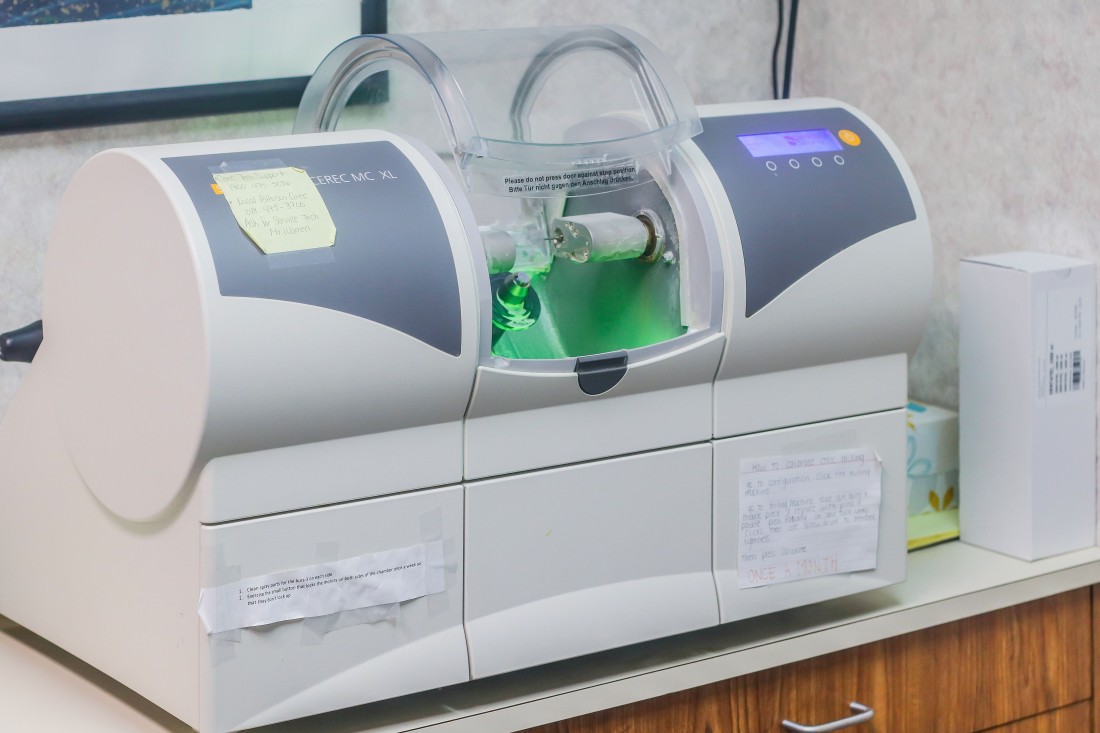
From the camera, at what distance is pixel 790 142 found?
1.34 m

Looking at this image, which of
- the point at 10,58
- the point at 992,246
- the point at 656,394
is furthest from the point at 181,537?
the point at 992,246

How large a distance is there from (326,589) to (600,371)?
→ 30 centimetres

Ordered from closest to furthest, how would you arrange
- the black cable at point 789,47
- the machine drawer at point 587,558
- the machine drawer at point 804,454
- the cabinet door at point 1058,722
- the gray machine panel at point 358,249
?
the gray machine panel at point 358,249 → the machine drawer at point 587,558 → the machine drawer at point 804,454 → the cabinet door at point 1058,722 → the black cable at point 789,47

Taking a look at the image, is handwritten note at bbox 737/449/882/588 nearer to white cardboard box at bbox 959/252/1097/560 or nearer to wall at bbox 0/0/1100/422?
white cardboard box at bbox 959/252/1097/560

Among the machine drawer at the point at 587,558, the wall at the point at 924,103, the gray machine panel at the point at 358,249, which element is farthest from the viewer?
the wall at the point at 924,103

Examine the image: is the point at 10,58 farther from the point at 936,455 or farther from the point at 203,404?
the point at 936,455

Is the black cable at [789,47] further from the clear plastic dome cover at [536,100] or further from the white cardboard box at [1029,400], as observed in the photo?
the clear plastic dome cover at [536,100]

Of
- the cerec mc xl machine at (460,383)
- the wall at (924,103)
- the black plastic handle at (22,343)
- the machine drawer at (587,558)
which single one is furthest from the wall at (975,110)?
the black plastic handle at (22,343)

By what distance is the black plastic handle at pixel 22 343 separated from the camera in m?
1.20

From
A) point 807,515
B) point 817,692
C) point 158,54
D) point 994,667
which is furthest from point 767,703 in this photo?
point 158,54

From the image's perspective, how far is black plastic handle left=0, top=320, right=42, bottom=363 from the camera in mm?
1195

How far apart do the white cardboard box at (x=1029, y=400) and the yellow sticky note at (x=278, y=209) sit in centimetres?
84

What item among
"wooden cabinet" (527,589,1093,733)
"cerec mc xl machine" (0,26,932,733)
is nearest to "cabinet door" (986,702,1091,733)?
"wooden cabinet" (527,589,1093,733)

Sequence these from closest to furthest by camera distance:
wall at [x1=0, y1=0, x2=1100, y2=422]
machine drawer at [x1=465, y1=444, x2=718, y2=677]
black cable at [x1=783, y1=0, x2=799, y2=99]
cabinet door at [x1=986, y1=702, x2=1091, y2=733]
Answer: machine drawer at [x1=465, y1=444, x2=718, y2=677]
wall at [x1=0, y1=0, x2=1100, y2=422]
cabinet door at [x1=986, y1=702, x2=1091, y2=733]
black cable at [x1=783, y1=0, x2=799, y2=99]
